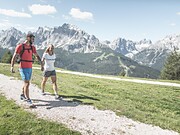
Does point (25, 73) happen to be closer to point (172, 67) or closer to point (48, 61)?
point (48, 61)

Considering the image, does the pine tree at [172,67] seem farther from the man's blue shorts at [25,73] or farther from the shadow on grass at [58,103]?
the man's blue shorts at [25,73]

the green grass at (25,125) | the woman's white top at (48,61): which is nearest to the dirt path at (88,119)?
the green grass at (25,125)

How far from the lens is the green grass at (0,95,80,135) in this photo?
1083 centimetres

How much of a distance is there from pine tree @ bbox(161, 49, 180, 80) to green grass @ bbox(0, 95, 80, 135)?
71.9m

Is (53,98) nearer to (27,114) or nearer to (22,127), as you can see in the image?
(27,114)

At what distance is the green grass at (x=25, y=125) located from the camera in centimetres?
1083

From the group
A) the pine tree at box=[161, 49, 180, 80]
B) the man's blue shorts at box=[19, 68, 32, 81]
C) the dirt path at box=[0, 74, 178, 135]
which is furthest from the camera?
the pine tree at box=[161, 49, 180, 80]

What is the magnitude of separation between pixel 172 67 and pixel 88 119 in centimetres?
7075

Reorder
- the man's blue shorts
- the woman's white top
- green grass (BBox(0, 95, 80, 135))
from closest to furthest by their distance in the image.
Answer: green grass (BBox(0, 95, 80, 135)), the man's blue shorts, the woman's white top

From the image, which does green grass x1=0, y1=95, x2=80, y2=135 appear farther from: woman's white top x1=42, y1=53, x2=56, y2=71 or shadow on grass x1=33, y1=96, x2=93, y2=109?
woman's white top x1=42, y1=53, x2=56, y2=71

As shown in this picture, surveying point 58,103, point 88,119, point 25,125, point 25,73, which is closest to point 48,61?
point 25,73

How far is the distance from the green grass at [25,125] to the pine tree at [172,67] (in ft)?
236

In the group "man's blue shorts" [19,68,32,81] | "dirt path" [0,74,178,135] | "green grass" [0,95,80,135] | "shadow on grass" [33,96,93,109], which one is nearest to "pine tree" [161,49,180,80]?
"shadow on grass" [33,96,93,109]

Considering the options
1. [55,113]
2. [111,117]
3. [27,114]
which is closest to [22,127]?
[27,114]
